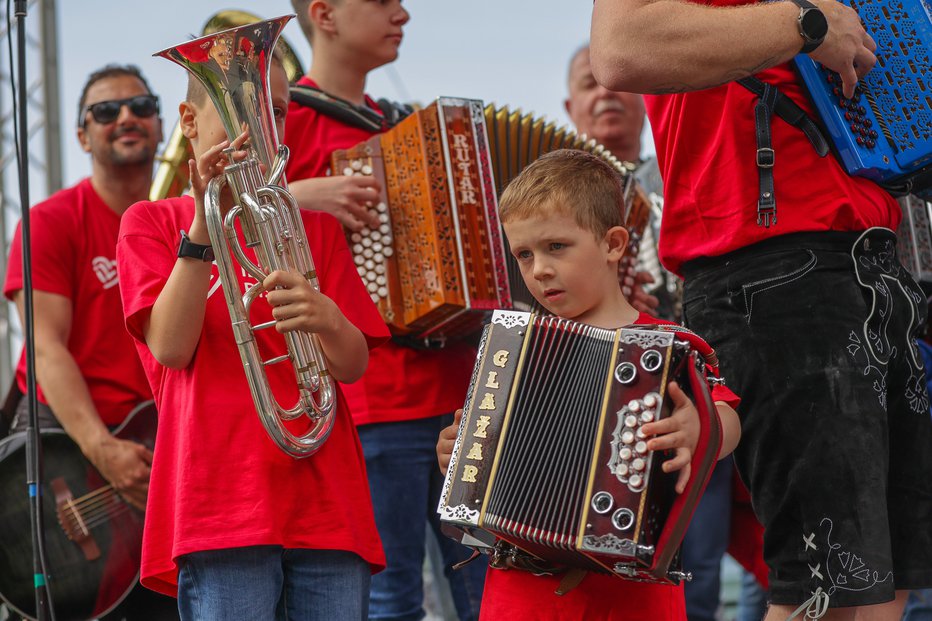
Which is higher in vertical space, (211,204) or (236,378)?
(211,204)

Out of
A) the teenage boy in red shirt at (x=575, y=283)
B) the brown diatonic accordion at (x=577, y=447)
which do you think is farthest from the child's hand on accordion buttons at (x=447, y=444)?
the brown diatonic accordion at (x=577, y=447)

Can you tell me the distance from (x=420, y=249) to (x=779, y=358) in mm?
1362

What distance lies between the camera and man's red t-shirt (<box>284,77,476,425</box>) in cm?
362

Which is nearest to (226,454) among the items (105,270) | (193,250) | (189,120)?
(193,250)

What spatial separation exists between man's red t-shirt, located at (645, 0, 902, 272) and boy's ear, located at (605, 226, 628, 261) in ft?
0.61

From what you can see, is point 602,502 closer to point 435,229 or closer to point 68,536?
point 435,229

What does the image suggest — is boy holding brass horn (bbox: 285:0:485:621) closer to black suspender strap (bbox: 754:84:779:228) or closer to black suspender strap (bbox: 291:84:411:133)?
black suspender strap (bbox: 291:84:411:133)

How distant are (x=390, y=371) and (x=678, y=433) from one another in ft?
5.33

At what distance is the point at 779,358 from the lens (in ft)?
8.39

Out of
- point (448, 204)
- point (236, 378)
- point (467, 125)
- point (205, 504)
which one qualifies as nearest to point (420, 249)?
point (448, 204)

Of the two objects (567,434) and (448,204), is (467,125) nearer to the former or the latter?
(448,204)

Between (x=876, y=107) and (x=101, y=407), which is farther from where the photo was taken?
(x=101, y=407)

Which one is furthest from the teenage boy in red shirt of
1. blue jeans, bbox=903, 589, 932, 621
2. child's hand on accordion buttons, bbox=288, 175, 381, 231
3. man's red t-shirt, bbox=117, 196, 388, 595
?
blue jeans, bbox=903, 589, 932, 621

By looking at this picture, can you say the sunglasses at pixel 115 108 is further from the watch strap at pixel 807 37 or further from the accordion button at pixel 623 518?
the accordion button at pixel 623 518
